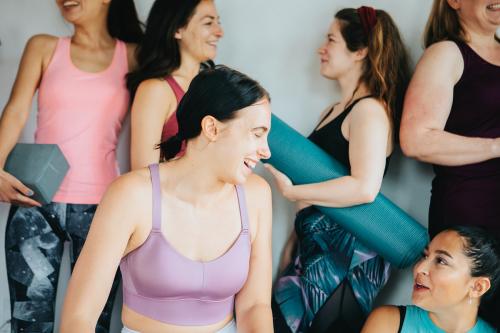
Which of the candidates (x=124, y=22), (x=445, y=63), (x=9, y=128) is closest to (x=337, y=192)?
(x=445, y=63)

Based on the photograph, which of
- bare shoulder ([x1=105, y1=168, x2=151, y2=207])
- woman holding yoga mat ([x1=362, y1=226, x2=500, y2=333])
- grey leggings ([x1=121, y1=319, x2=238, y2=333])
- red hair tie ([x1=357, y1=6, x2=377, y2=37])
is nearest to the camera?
bare shoulder ([x1=105, y1=168, x2=151, y2=207])

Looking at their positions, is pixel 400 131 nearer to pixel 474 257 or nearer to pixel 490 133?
pixel 490 133

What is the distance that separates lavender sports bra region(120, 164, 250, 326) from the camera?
1.69 metres

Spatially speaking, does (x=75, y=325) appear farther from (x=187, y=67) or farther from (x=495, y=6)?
(x=495, y=6)

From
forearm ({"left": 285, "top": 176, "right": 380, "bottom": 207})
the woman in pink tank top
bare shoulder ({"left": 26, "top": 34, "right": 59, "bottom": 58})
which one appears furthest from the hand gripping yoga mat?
bare shoulder ({"left": 26, "top": 34, "right": 59, "bottom": 58})

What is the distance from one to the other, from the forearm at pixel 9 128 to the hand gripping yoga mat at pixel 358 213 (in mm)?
884

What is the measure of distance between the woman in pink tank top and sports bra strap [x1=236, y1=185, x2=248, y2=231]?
0.62m

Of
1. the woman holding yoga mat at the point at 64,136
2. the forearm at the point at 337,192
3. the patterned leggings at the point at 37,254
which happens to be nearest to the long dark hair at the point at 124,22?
the woman holding yoga mat at the point at 64,136

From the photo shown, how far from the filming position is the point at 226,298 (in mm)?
1803

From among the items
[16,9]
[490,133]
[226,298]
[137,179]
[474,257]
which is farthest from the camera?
[16,9]

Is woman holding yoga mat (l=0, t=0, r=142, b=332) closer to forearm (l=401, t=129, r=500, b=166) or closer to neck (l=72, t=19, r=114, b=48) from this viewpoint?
neck (l=72, t=19, r=114, b=48)

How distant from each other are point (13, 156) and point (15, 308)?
0.51 metres

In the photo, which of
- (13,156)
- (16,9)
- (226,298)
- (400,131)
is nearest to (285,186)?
(400,131)

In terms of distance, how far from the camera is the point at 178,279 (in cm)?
170
